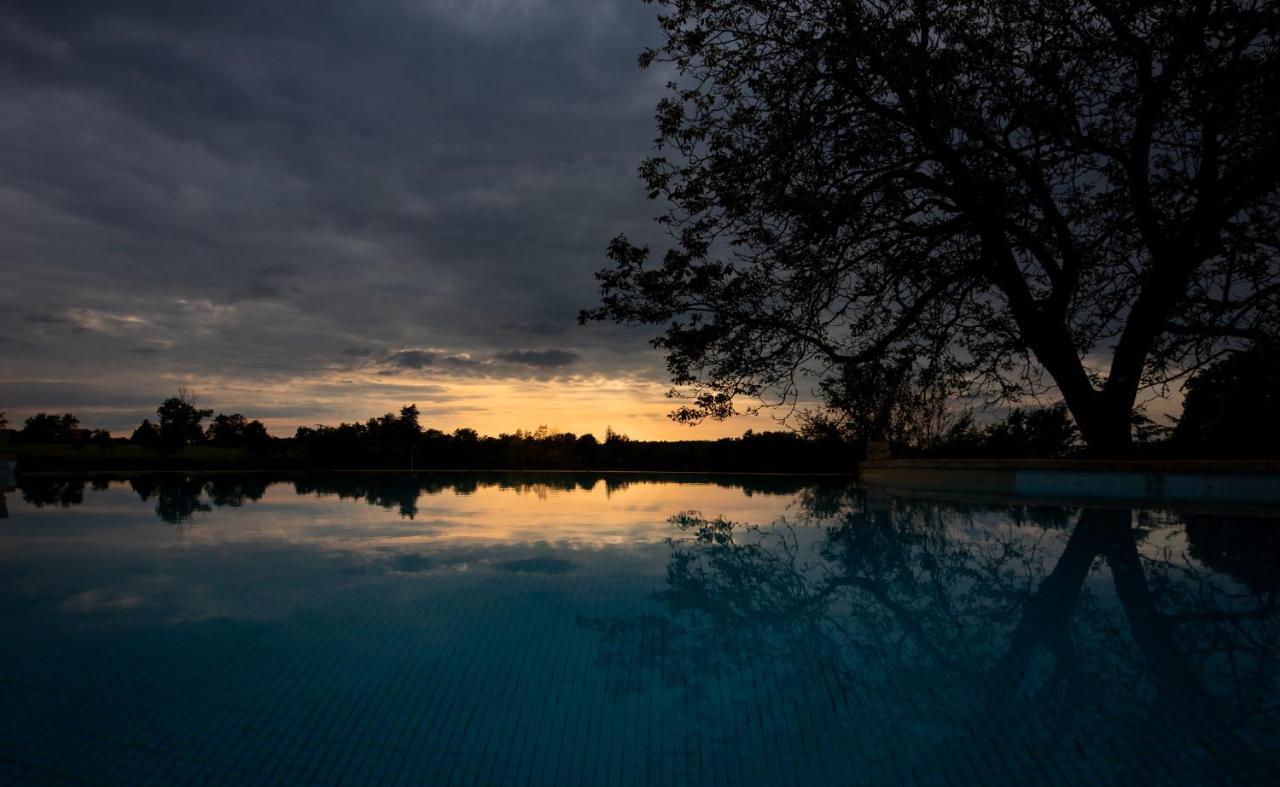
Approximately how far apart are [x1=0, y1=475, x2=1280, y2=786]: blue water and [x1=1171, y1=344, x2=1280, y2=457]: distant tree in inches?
113

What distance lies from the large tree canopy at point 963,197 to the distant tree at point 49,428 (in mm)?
30941

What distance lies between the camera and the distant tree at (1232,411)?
10.6 metres

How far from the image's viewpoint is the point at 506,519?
11195mm

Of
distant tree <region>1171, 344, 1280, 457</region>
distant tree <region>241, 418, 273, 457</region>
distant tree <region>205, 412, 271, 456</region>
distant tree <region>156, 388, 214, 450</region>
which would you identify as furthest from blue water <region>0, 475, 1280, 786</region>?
distant tree <region>205, 412, 271, 456</region>

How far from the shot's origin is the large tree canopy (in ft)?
29.1

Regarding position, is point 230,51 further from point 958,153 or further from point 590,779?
point 590,779

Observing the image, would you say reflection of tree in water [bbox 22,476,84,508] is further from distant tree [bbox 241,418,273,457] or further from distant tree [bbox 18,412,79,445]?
distant tree [bbox 18,412,79,445]

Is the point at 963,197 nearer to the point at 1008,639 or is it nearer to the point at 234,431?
the point at 1008,639

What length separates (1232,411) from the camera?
14203 millimetres

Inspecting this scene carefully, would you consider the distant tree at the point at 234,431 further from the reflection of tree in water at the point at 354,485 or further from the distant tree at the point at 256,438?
the reflection of tree in water at the point at 354,485

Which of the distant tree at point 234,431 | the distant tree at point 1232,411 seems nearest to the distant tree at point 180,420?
the distant tree at point 234,431

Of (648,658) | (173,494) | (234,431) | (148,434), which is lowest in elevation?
(648,658)

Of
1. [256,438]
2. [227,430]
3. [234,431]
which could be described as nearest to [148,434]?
[227,430]

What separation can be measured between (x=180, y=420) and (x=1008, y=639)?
32932 mm
